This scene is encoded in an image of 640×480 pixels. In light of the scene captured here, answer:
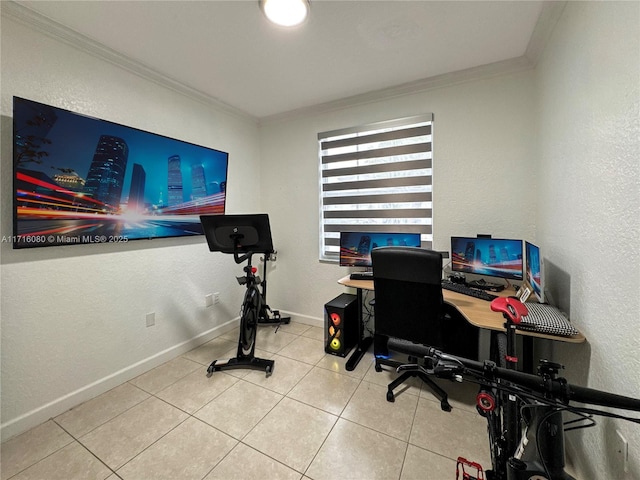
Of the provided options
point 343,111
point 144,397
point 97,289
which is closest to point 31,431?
point 144,397

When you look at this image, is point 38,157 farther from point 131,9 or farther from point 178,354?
point 178,354

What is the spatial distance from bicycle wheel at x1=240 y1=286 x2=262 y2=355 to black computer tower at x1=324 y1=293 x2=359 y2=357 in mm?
711

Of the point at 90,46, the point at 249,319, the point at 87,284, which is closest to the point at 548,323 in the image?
the point at 249,319

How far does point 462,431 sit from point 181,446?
1.77 meters

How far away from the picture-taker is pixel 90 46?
75.7 inches

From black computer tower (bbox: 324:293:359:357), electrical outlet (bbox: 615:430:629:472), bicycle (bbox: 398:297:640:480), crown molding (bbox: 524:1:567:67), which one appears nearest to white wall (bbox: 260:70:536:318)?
crown molding (bbox: 524:1:567:67)

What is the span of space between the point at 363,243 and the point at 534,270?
4.59 feet

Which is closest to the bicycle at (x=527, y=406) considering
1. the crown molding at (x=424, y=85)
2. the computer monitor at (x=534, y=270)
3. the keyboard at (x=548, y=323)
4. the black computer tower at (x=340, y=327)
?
the keyboard at (x=548, y=323)

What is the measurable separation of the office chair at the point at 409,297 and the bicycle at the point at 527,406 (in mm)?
786

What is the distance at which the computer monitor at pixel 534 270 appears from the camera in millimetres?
1602

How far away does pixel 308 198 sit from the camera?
3.27 metres

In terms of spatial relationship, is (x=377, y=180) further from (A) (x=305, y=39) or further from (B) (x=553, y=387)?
(B) (x=553, y=387)

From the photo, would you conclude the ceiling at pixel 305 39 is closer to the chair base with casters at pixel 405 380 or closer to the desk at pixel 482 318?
the desk at pixel 482 318

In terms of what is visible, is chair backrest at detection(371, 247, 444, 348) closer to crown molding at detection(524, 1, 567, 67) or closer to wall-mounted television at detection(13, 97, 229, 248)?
crown molding at detection(524, 1, 567, 67)
